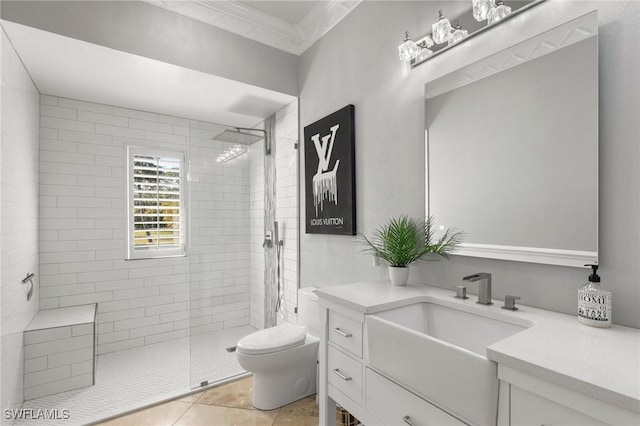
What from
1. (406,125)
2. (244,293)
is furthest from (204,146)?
(406,125)

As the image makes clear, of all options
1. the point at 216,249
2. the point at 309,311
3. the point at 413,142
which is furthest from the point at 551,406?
the point at 216,249

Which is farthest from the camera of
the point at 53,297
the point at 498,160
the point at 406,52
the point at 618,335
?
the point at 53,297

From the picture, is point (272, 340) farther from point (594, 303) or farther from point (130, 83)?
point (130, 83)

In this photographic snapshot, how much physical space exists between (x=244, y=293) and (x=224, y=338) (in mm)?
411

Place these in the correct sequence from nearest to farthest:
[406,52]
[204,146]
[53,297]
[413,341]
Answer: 1. [413,341]
2. [406,52]
3. [204,146]
4. [53,297]

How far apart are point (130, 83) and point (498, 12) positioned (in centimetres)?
268

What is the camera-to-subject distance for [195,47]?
2.45m

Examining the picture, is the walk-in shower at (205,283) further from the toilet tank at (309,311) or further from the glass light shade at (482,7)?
the glass light shade at (482,7)

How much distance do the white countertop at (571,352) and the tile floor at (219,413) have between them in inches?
47.6

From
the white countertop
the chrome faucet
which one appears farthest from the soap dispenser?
the chrome faucet

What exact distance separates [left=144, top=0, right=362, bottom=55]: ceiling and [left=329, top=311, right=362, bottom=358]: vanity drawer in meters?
2.15

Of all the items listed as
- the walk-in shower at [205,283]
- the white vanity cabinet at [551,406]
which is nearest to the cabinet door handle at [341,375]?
the white vanity cabinet at [551,406]

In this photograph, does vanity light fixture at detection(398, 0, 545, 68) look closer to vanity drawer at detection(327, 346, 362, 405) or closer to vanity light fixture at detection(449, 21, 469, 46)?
vanity light fixture at detection(449, 21, 469, 46)

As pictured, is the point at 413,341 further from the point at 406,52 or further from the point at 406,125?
the point at 406,52
